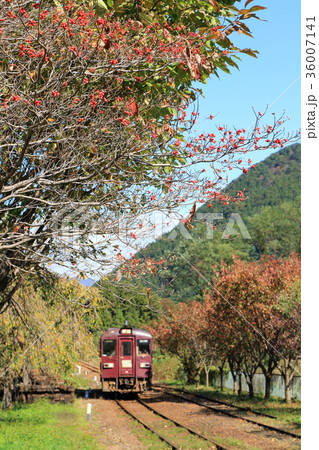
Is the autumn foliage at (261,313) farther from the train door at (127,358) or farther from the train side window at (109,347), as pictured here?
the train side window at (109,347)

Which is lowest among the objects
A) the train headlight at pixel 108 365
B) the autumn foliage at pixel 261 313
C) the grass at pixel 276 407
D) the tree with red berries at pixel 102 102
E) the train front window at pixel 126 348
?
the grass at pixel 276 407

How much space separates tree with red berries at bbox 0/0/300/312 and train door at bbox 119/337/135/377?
20.4m

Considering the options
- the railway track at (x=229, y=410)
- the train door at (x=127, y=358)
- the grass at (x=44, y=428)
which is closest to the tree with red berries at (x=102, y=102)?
the grass at (x=44, y=428)

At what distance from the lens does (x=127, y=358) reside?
2716 cm

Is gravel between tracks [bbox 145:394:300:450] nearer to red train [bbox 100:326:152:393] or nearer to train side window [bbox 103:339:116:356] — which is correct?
red train [bbox 100:326:152:393]

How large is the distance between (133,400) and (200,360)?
377 inches

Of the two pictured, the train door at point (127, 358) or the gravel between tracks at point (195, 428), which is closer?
the gravel between tracks at point (195, 428)

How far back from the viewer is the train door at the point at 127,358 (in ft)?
87.8

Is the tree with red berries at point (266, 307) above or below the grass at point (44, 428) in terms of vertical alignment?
above

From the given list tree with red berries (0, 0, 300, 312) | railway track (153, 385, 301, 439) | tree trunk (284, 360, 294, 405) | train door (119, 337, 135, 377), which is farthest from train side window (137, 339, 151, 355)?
tree with red berries (0, 0, 300, 312)

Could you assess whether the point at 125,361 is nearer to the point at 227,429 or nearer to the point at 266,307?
the point at 266,307

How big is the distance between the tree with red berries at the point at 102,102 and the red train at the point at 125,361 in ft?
67.3

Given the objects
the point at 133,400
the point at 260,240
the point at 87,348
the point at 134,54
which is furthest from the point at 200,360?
the point at 260,240
